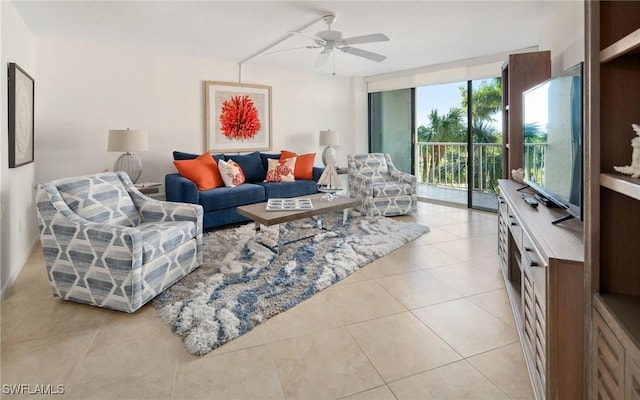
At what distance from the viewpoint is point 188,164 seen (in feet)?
14.8

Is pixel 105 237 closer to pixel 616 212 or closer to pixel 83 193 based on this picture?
pixel 83 193

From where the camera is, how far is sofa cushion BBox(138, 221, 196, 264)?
2.42m

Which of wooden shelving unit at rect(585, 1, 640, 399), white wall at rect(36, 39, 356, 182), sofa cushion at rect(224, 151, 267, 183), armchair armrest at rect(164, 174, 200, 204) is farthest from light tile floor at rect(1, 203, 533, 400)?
sofa cushion at rect(224, 151, 267, 183)

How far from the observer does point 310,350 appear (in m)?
1.91

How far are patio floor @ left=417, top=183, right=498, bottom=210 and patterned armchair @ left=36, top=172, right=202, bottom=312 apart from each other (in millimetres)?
4504

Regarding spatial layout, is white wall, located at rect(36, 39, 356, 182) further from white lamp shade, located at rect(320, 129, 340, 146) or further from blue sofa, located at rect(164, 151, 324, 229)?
white lamp shade, located at rect(320, 129, 340, 146)

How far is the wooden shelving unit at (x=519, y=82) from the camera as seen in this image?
3.15m

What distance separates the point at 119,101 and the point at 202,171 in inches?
53.5

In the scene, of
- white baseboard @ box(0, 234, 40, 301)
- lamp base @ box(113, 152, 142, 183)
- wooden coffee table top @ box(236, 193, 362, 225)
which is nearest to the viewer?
white baseboard @ box(0, 234, 40, 301)

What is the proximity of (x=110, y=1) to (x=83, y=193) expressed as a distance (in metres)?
1.66

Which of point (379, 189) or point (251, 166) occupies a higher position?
point (251, 166)

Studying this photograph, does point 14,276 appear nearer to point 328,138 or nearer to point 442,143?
point 328,138

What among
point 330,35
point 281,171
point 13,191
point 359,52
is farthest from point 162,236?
point 281,171

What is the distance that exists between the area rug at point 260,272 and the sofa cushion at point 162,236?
309mm
